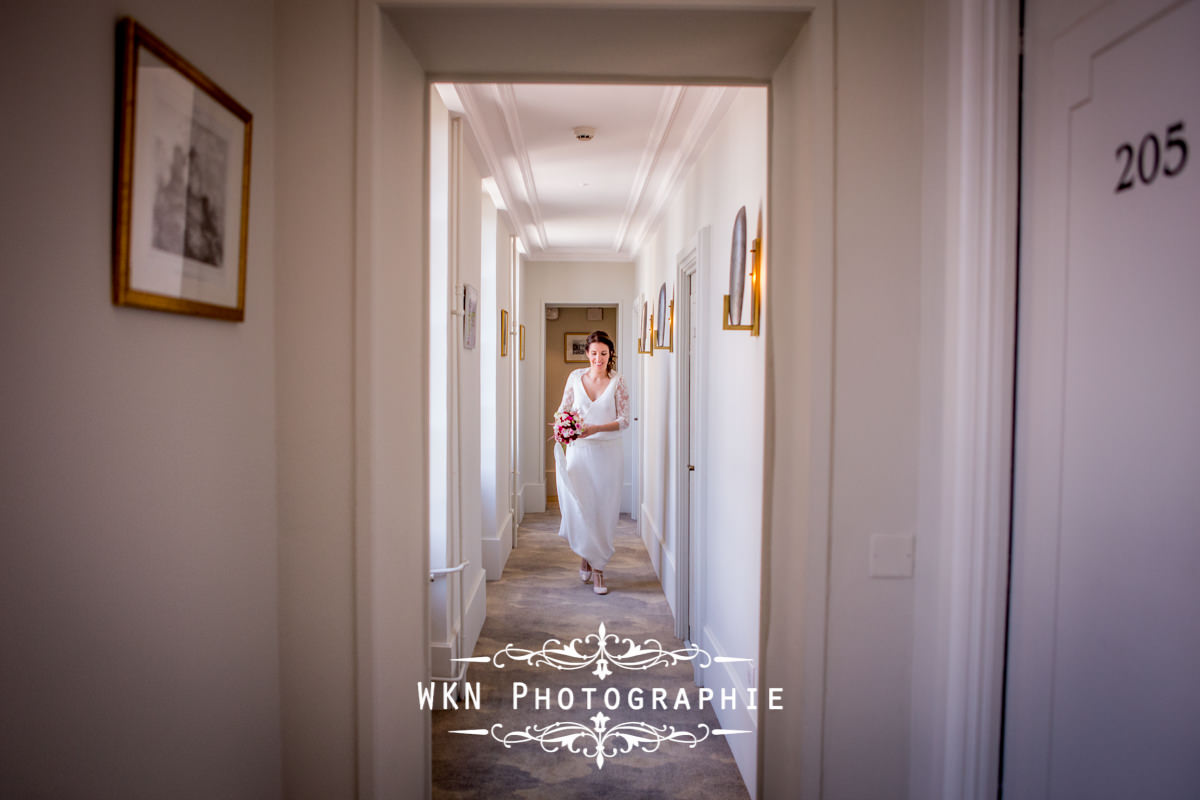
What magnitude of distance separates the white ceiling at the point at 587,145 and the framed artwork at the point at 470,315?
810mm

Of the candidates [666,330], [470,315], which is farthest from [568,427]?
[470,315]

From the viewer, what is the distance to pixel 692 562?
3789 millimetres

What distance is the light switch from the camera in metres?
1.53

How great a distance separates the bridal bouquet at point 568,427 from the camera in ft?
16.1

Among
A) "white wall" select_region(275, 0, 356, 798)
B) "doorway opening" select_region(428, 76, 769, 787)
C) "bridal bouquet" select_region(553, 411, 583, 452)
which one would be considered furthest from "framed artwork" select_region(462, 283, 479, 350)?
"white wall" select_region(275, 0, 356, 798)

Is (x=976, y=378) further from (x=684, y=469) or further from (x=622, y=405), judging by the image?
(x=622, y=405)

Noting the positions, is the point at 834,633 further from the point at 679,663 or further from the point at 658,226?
the point at 658,226

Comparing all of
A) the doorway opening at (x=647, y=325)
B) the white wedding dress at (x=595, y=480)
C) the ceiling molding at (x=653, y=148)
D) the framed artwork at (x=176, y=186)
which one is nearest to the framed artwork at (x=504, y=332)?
the doorway opening at (x=647, y=325)

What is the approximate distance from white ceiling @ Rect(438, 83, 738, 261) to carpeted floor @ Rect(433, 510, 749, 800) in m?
2.48

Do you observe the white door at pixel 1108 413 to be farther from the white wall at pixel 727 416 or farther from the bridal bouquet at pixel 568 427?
the bridal bouquet at pixel 568 427

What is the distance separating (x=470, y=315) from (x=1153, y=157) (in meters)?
3.14

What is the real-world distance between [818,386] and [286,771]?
1.49 meters

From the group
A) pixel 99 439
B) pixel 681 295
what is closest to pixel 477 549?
pixel 681 295

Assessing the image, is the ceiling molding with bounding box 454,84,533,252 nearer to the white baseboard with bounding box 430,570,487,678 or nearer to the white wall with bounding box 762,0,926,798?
the white wall with bounding box 762,0,926,798
